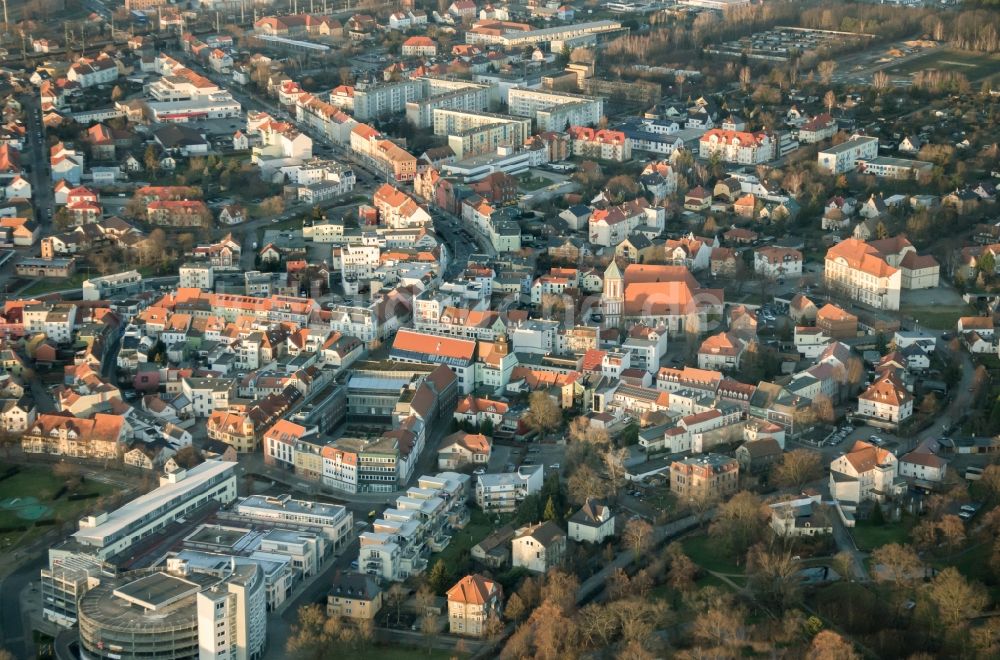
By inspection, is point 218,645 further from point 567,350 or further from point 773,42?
point 773,42

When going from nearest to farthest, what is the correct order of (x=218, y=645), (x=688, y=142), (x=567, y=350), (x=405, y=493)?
(x=218, y=645) < (x=405, y=493) < (x=567, y=350) < (x=688, y=142)

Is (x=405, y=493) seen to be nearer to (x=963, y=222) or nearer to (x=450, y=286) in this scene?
(x=450, y=286)

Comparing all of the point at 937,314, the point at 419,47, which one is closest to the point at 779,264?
the point at 937,314

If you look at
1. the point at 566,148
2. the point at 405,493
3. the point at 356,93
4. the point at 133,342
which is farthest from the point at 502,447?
the point at 356,93

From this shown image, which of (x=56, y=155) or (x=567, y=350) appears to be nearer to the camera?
(x=567, y=350)

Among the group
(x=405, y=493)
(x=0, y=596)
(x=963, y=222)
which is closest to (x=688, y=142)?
(x=963, y=222)

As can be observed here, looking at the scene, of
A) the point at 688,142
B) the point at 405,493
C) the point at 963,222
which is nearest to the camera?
the point at 405,493
